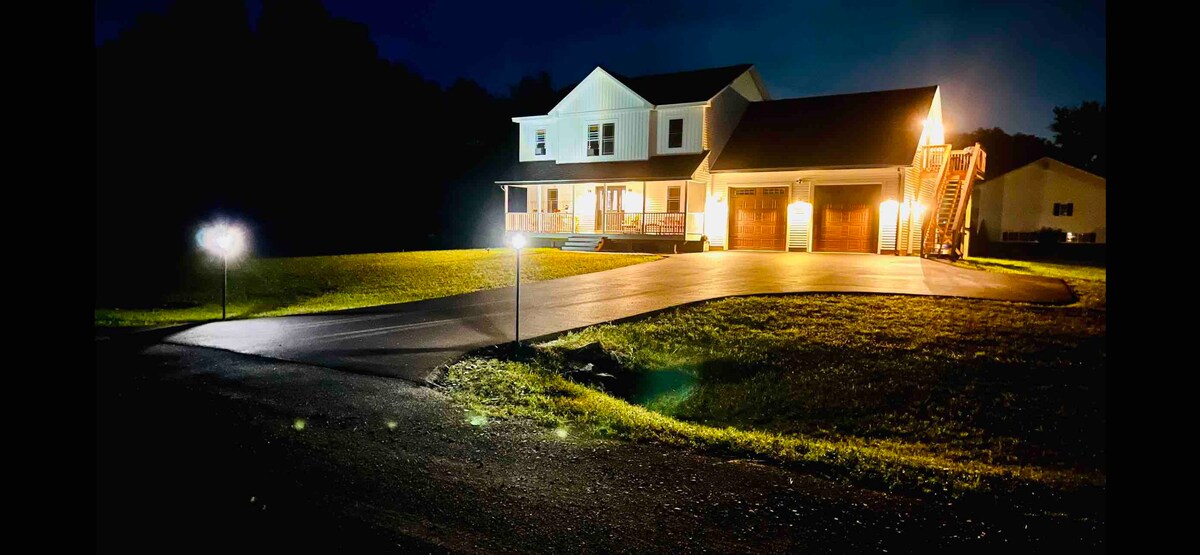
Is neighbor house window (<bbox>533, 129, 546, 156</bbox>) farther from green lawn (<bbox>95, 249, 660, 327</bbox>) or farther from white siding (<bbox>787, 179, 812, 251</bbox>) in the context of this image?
white siding (<bbox>787, 179, 812, 251</bbox>)

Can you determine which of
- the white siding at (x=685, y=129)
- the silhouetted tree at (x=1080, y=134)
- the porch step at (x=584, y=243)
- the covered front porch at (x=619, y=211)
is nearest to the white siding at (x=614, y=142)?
the white siding at (x=685, y=129)

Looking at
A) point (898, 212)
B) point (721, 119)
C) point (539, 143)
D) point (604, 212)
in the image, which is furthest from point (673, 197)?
point (898, 212)

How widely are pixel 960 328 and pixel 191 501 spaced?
10848mm

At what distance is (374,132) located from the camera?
4469 cm

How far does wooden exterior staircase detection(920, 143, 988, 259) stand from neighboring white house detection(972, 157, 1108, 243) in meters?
19.6

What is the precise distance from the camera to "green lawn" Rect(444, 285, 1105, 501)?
18.6ft

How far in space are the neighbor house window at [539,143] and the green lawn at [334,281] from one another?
8891mm

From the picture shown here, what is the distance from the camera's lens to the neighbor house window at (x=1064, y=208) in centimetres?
4159

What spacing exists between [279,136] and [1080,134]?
72.2 metres

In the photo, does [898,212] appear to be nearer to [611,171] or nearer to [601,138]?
[611,171]

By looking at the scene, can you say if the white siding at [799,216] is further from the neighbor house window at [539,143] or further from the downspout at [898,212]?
the neighbor house window at [539,143]

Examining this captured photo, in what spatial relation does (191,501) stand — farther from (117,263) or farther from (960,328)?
(117,263)

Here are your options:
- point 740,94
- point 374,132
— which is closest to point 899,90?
point 740,94

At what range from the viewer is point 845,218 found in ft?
84.3
